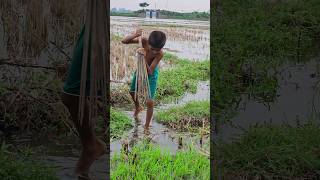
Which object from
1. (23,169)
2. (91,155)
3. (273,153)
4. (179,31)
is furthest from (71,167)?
(273,153)

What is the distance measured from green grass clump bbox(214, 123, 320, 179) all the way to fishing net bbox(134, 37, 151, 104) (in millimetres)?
568

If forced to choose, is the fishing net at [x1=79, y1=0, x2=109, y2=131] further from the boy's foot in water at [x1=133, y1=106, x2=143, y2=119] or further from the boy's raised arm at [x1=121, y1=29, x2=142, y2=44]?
the boy's foot in water at [x1=133, y1=106, x2=143, y2=119]

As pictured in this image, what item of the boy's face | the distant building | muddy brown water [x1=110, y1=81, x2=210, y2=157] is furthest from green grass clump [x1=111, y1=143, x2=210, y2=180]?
the distant building

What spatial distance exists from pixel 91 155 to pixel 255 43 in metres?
1.39

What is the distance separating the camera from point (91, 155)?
3.24 m

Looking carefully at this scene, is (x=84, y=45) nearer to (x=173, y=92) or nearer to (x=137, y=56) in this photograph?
(x=137, y=56)

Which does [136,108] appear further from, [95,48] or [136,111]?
[95,48]

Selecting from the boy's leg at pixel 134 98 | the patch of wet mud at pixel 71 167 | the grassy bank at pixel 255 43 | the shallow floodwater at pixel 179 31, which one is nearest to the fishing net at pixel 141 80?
the boy's leg at pixel 134 98

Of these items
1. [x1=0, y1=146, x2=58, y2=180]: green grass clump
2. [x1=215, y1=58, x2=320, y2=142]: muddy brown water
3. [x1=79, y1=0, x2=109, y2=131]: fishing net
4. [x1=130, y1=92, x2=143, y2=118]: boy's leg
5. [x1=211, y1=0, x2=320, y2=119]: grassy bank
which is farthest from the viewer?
[x1=211, y1=0, x2=320, y2=119]: grassy bank

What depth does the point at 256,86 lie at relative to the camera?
3.55 m

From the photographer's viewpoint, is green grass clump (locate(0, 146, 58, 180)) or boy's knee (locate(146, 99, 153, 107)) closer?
boy's knee (locate(146, 99, 153, 107))

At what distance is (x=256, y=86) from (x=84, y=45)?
Answer: 1.22 metres

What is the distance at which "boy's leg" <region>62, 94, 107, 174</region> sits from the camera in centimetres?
324

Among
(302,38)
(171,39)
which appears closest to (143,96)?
(171,39)
